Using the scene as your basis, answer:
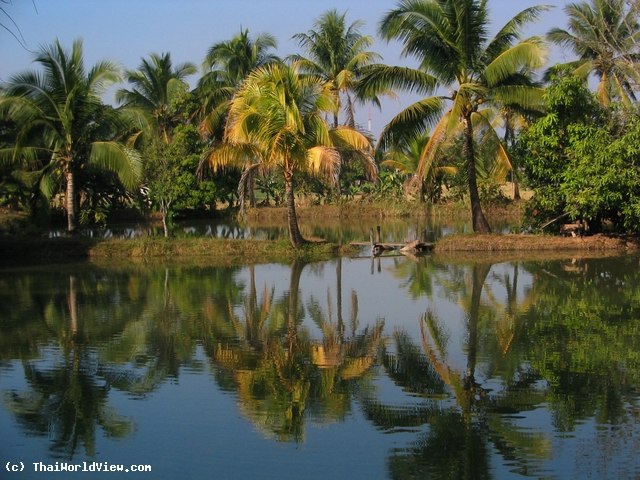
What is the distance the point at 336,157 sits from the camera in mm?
20203

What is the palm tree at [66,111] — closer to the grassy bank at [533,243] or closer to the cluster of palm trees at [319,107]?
the cluster of palm trees at [319,107]

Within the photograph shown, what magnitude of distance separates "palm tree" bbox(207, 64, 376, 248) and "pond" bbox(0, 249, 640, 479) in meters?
5.01

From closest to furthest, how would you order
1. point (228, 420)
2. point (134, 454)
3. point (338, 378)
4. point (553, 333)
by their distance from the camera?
point (134, 454) → point (228, 420) → point (338, 378) → point (553, 333)

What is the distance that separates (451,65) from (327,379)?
46.3ft

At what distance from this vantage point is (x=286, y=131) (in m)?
20.1

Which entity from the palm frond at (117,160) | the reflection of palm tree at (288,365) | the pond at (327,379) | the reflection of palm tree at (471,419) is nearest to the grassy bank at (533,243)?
the pond at (327,379)

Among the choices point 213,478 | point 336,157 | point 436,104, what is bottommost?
point 213,478

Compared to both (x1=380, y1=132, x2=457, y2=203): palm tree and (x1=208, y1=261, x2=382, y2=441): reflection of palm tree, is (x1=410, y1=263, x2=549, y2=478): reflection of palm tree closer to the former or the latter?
(x1=208, y1=261, x2=382, y2=441): reflection of palm tree

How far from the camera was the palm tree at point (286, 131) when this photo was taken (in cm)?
2023

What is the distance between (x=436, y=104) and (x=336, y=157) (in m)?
3.34

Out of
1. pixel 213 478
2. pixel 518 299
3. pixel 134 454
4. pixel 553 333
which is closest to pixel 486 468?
pixel 213 478

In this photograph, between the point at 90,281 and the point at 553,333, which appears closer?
the point at 553,333

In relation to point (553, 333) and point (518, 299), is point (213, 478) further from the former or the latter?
point (518, 299)

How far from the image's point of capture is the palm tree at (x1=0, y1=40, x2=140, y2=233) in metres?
22.2
